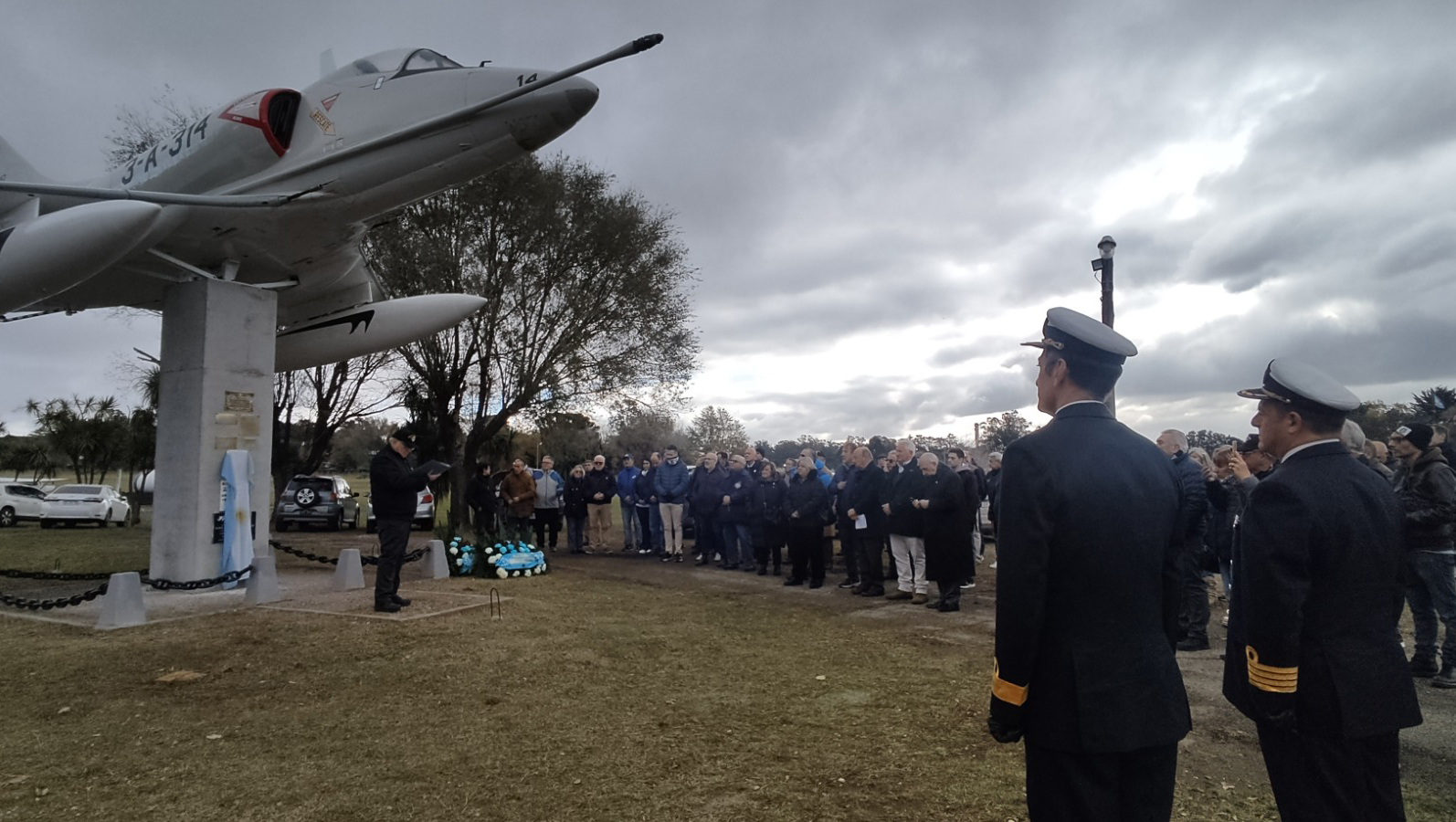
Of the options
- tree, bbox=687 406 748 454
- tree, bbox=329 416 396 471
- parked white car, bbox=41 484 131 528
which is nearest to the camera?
parked white car, bbox=41 484 131 528

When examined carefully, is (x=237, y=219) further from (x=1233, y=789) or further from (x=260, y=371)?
(x=1233, y=789)

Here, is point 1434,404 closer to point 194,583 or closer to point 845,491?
point 845,491

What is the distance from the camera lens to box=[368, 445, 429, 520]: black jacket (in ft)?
26.2

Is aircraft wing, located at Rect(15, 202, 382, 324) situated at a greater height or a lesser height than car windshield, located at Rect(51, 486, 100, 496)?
greater

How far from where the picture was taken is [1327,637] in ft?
8.14

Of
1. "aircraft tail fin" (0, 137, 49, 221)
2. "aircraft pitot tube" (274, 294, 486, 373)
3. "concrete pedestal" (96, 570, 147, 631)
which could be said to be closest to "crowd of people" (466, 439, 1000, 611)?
"aircraft pitot tube" (274, 294, 486, 373)

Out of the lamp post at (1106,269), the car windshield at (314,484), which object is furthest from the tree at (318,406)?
the lamp post at (1106,269)

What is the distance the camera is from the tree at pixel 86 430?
28.3 meters

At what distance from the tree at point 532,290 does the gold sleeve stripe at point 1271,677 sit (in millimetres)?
17491

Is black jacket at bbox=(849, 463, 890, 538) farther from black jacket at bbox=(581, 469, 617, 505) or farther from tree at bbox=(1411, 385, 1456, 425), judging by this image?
tree at bbox=(1411, 385, 1456, 425)

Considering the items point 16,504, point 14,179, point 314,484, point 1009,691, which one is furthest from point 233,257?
point 16,504

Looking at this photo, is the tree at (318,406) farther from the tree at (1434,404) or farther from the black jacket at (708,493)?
the tree at (1434,404)

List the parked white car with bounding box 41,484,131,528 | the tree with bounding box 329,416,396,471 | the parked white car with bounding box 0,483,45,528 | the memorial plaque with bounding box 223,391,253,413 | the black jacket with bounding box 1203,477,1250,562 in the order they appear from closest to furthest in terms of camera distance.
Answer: the black jacket with bounding box 1203,477,1250,562 → the memorial plaque with bounding box 223,391,253,413 → the parked white car with bounding box 41,484,131,528 → the parked white car with bounding box 0,483,45,528 → the tree with bounding box 329,416,396,471

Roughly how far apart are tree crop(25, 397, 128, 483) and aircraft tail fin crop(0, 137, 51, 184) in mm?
21673
